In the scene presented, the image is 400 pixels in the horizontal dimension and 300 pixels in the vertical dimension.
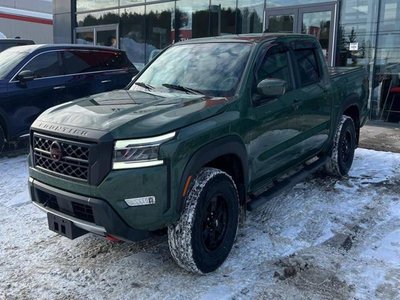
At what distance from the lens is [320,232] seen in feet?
14.3

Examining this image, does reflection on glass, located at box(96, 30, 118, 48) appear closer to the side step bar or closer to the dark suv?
the dark suv

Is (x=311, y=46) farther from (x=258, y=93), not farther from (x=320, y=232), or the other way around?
(x=320, y=232)

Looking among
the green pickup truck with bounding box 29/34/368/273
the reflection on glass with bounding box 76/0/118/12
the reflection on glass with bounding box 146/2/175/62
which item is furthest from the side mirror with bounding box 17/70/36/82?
the reflection on glass with bounding box 76/0/118/12

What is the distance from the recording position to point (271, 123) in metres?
4.20

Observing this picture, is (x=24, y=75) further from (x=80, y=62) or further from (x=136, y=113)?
(x=136, y=113)

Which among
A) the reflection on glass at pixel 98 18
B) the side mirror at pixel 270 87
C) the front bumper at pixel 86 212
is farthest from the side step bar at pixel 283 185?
the reflection on glass at pixel 98 18

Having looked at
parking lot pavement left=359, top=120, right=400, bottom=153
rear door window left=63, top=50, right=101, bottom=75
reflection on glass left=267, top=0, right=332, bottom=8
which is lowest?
parking lot pavement left=359, top=120, right=400, bottom=153

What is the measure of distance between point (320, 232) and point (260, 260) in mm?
889

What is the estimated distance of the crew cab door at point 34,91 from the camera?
283 inches

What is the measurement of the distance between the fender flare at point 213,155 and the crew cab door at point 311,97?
1.18m

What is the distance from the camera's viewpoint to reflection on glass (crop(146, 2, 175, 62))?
14.8 meters

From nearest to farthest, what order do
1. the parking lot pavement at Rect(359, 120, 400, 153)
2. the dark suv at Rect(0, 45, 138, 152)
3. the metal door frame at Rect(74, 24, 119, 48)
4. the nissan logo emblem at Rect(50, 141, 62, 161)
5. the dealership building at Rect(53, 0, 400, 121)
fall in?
1. the nissan logo emblem at Rect(50, 141, 62, 161)
2. the dark suv at Rect(0, 45, 138, 152)
3. the parking lot pavement at Rect(359, 120, 400, 153)
4. the dealership building at Rect(53, 0, 400, 121)
5. the metal door frame at Rect(74, 24, 119, 48)

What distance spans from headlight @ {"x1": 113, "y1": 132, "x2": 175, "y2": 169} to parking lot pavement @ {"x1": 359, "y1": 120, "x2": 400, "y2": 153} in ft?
19.1

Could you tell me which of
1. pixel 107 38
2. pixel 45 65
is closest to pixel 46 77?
pixel 45 65
